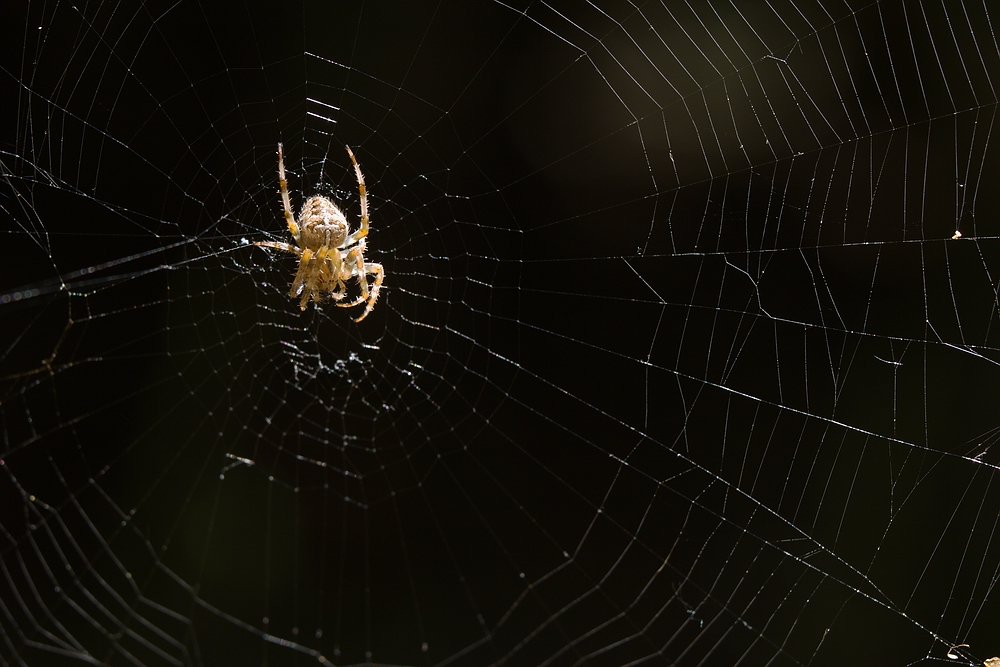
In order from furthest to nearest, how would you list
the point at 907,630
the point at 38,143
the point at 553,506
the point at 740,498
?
the point at 553,506
the point at 740,498
the point at 907,630
the point at 38,143

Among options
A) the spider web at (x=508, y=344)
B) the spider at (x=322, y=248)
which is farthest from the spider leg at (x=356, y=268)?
the spider web at (x=508, y=344)

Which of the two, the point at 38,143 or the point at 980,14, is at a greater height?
the point at 980,14

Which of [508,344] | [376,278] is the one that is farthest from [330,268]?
[508,344]

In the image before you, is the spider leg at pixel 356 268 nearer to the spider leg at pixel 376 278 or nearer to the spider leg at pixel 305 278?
the spider leg at pixel 376 278

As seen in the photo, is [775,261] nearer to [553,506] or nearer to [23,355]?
[553,506]

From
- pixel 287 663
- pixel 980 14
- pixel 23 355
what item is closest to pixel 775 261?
→ pixel 980 14

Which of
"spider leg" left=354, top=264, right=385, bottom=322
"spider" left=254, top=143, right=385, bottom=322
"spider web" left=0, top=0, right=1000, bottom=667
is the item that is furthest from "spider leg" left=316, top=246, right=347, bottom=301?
"spider web" left=0, top=0, right=1000, bottom=667
